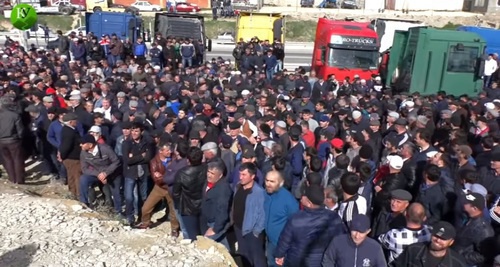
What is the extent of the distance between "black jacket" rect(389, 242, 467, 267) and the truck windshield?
1332 centimetres

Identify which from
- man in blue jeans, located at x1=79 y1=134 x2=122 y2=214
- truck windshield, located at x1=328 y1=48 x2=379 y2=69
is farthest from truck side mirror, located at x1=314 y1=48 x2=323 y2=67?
man in blue jeans, located at x1=79 y1=134 x2=122 y2=214

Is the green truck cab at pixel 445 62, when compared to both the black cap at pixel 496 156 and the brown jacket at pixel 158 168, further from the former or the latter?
the brown jacket at pixel 158 168

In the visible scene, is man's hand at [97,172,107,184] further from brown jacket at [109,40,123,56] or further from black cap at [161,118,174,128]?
brown jacket at [109,40,123,56]

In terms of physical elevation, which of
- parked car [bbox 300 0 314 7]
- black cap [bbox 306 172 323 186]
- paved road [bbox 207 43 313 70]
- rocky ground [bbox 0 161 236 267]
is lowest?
paved road [bbox 207 43 313 70]

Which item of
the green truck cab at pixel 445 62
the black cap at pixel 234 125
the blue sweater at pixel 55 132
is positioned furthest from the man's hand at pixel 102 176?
the green truck cab at pixel 445 62

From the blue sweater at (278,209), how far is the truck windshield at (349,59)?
12.6 metres

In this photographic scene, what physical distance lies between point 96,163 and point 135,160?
0.68 meters

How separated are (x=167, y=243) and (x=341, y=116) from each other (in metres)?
4.65

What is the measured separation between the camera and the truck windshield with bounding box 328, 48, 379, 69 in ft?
58.3

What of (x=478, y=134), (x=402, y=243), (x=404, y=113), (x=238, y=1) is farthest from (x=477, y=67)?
(x=238, y=1)

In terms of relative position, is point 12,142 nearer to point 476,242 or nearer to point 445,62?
point 476,242

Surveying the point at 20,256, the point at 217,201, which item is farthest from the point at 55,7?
the point at 217,201

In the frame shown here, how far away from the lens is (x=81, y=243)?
6602 mm

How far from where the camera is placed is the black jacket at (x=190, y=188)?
6715 millimetres
